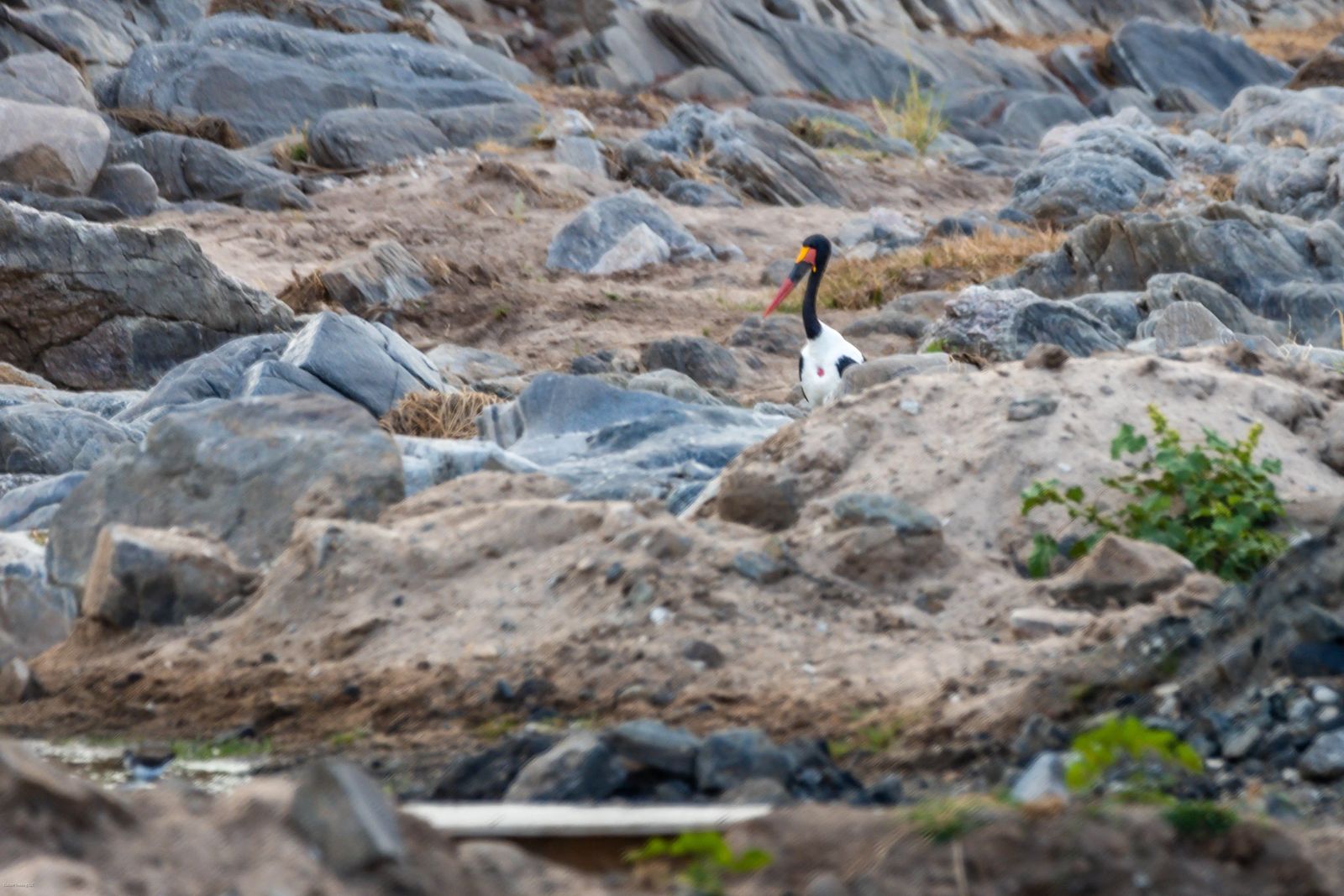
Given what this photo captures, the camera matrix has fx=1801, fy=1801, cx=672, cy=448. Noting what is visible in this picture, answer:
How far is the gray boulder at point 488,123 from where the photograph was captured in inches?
707

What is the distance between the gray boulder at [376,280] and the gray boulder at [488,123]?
4854mm

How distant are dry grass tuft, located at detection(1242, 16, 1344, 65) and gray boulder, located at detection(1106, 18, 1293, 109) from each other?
0.91m

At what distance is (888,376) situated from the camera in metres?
8.02

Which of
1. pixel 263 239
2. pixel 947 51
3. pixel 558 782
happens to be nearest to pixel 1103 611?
pixel 558 782

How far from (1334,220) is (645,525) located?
11.8m

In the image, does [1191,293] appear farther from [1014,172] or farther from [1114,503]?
[1014,172]

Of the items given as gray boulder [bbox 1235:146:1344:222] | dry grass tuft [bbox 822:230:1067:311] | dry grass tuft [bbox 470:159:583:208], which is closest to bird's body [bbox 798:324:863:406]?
dry grass tuft [bbox 822:230:1067:311]

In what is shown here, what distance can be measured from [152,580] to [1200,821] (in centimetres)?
302

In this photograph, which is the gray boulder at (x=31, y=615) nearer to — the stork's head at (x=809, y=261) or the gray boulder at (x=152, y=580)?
the gray boulder at (x=152, y=580)

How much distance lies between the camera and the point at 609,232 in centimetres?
1424

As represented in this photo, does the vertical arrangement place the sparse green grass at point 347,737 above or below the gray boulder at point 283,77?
above

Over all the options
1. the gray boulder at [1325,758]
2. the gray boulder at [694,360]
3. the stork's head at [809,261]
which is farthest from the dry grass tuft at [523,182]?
the gray boulder at [1325,758]

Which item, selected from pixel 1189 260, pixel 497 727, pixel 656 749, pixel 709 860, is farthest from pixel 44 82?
pixel 709 860

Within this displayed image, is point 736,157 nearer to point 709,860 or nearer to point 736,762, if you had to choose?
point 736,762
